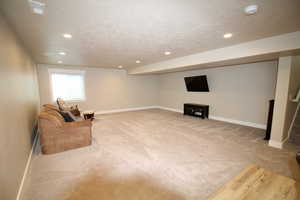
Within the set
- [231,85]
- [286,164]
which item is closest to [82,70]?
[231,85]

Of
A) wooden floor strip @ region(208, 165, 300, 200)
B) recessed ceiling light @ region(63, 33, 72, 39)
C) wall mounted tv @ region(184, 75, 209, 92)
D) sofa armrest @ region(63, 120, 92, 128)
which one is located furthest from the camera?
wall mounted tv @ region(184, 75, 209, 92)

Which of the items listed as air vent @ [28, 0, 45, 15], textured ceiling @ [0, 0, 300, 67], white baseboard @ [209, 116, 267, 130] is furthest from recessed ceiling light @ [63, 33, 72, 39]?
white baseboard @ [209, 116, 267, 130]

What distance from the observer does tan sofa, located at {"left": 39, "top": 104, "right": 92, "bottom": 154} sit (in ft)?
9.06

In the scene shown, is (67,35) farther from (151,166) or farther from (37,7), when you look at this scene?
(151,166)

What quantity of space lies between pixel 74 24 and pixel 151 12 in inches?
49.0

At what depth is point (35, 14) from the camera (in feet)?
5.81

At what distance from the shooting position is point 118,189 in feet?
5.90

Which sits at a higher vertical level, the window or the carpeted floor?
the window

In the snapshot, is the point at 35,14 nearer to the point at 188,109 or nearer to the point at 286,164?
the point at 286,164

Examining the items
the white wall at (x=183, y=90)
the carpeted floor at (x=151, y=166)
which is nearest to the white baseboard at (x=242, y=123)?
the white wall at (x=183, y=90)

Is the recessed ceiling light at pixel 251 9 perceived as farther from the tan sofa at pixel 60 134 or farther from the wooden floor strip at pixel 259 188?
the tan sofa at pixel 60 134

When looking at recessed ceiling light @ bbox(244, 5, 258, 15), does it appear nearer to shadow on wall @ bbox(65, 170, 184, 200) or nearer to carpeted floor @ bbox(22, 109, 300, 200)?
carpeted floor @ bbox(22, 109, 300, 200)

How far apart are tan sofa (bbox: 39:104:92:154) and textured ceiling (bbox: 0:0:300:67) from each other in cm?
170

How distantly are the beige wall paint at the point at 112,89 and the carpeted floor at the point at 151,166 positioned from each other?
3.57 meters
